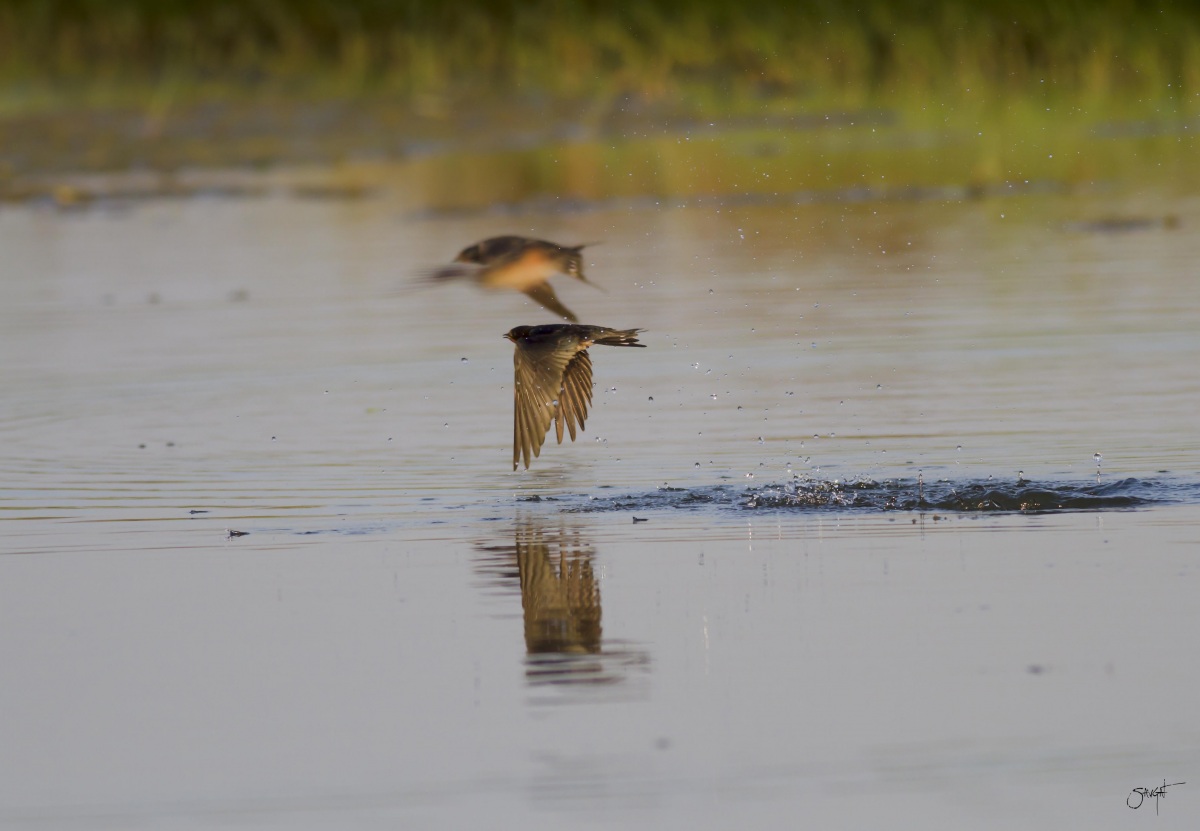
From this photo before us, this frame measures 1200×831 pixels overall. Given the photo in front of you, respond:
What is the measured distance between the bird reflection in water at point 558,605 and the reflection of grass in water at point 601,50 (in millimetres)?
16928

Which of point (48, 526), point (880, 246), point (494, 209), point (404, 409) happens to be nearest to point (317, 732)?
point (48, 526)

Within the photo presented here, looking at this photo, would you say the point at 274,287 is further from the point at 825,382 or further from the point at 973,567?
the point at 973,567

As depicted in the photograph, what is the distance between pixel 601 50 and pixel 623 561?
18801 mm

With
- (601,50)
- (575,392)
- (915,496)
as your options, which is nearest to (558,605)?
(915,496)

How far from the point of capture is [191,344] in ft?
38.6

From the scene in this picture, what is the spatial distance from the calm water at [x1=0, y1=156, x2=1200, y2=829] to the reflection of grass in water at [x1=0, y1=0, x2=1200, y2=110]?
33.1 ft

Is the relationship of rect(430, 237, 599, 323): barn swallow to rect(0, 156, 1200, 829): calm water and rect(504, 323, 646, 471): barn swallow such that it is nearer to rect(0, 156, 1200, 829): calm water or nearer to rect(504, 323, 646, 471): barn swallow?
rect(504, 323, 646, 471): barn swallow

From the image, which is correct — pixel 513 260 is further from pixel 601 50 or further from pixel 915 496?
pixel 601 50

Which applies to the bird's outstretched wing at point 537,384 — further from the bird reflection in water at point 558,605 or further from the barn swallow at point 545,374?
the bird reflection in water at point 558,605

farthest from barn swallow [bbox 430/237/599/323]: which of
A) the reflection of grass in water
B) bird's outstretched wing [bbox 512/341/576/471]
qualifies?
the reflection of grass in water

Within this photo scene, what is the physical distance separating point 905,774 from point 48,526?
3620 millimetres

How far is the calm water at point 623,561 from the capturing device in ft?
15.1

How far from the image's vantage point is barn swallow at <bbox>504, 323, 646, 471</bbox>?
7598 millimetres

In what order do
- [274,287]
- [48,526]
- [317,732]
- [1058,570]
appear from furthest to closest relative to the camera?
[274,287] → [48,526] → [1058,570] → [317,732]
